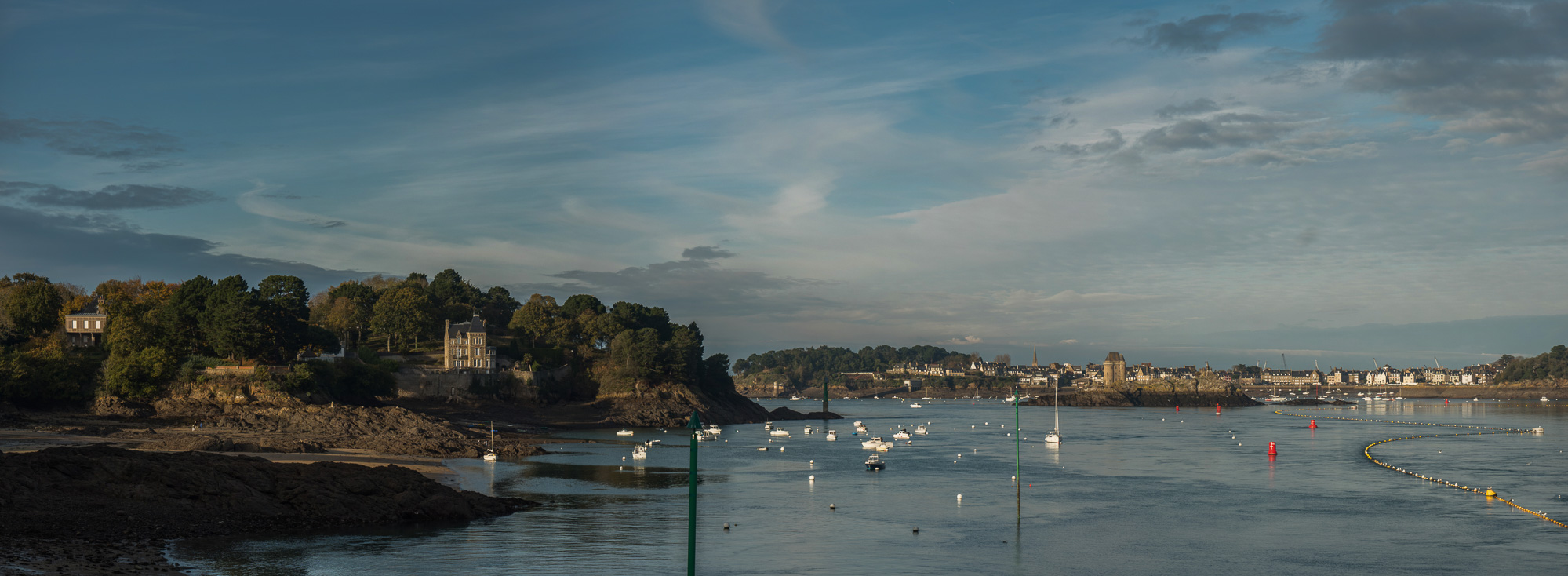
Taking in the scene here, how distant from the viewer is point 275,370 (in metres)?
90.2

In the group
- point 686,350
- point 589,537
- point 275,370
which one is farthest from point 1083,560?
point 686,350

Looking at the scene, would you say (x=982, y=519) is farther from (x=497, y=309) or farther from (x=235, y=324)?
(x=497, y=309)

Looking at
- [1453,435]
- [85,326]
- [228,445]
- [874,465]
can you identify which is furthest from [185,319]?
[1453,435]

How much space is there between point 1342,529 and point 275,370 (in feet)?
282

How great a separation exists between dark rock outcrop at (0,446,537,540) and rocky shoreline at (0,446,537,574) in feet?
0.14

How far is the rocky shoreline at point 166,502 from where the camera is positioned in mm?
29672

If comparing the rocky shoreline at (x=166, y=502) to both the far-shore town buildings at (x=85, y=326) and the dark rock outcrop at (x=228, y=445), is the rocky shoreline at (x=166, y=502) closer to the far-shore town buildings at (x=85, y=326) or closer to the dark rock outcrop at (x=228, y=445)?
the dark rock outcrop at (x=228, y=445)

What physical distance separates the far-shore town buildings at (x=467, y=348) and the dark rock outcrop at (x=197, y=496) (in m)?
81.1

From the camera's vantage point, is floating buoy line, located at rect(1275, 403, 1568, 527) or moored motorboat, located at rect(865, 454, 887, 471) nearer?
floating buoy line, located at rect(1275, 403, 1568, 527)

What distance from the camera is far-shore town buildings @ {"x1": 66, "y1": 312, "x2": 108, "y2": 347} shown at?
334ft

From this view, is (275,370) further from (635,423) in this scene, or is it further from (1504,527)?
(1504,527)

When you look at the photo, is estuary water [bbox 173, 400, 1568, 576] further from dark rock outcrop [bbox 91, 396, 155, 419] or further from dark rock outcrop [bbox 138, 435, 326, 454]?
dark rock outcrop [bbox 91, 396, 155, 419]

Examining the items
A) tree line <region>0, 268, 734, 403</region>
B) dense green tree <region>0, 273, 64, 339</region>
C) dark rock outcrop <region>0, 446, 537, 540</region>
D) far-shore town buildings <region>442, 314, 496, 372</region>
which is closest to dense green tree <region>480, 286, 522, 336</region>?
tree line <region>0, 268, 734, 403</region>

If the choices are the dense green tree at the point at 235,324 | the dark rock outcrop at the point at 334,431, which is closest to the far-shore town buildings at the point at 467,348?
the dense green tree at the point at 235,324
